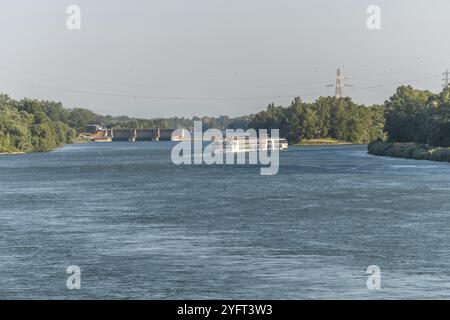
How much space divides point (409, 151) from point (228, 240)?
373ft

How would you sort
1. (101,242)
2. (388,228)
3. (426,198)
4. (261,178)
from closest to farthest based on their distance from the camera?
(101,242) < (388,228) < (426,198) < (261,178)

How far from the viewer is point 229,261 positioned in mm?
43781

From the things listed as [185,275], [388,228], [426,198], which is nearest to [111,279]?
[185,275]

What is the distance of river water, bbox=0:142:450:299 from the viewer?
3775cm

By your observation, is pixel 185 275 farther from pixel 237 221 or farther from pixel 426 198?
pixel 426 198

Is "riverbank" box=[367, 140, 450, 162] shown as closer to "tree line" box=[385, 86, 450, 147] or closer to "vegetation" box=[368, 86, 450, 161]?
"vegetation" box=[368, 86, 450, 161]

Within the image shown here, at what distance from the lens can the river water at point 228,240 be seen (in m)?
37.8

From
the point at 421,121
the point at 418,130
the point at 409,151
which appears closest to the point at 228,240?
the point at 409,151

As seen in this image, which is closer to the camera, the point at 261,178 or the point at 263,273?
the point at 263,273

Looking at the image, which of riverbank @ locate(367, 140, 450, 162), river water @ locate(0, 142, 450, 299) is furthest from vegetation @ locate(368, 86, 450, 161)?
river water @ locate(0, 142, 450, 299)

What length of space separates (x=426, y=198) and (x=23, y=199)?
33.8 meters

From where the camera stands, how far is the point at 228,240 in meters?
51.1
